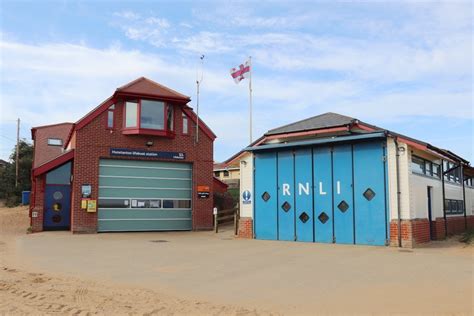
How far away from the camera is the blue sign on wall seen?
21344 millimetres

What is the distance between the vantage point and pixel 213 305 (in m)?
6.62

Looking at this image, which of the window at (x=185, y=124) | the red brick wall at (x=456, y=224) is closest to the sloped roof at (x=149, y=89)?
the window at (x=185, y=124)

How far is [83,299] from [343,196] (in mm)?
10637

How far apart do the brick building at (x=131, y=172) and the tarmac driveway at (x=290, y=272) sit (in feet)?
20.2

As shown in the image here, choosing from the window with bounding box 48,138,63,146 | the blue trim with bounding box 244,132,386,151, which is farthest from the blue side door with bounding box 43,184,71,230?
the window with bounding box 48,138,63,146

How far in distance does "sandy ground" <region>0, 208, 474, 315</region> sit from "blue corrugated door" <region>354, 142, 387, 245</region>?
109 centimetres

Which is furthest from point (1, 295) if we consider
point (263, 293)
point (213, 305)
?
point (263, 293)

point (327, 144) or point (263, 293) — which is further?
point (327, 144)

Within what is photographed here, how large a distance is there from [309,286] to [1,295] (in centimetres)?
509

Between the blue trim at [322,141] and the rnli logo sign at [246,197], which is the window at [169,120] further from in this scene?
the rnli logo sign at [246,197]

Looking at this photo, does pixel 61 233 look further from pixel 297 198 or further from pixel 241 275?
pixel 241 275

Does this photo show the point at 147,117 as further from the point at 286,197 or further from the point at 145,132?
the point at 286,197

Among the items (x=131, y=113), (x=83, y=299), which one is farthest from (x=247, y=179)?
(x=83, y=299)

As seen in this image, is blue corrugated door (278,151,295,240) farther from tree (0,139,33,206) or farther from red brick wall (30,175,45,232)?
tree (0,139,33,206)
